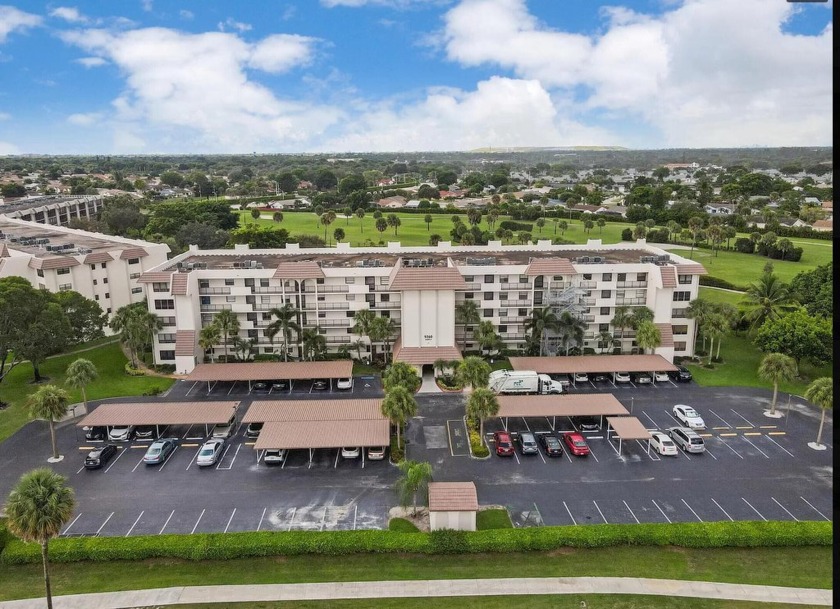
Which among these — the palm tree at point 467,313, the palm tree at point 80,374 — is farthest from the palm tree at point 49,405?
the palm tree at point 467,313

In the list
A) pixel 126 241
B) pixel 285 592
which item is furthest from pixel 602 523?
pixel 126 241

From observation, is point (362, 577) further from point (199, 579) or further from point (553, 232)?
point (553, 232)

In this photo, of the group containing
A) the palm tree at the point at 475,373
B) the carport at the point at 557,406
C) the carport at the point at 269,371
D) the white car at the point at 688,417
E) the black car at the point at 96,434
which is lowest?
the black car at the point at 96,434

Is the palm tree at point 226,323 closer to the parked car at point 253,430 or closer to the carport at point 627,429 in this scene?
the parked car at point 253,430

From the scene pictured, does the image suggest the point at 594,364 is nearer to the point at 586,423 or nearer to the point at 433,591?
the point at 586,423

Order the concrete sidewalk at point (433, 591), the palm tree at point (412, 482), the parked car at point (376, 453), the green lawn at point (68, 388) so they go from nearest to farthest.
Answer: the concrete sidewalk at point (433, 591), the palm tree at point (412, 482), the parked car at point (376, 453), the green lawn at point (68, 388)

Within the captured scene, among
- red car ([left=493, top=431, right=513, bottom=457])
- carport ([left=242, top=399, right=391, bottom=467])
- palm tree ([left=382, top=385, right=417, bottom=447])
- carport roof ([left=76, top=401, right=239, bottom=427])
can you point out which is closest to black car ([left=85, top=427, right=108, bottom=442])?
carport roof ([left=76, top=401, right=239, bottom=427])

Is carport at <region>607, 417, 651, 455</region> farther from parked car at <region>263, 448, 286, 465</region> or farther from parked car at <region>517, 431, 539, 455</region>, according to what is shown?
parked car at <region>263, 448, 286, 465</region>
